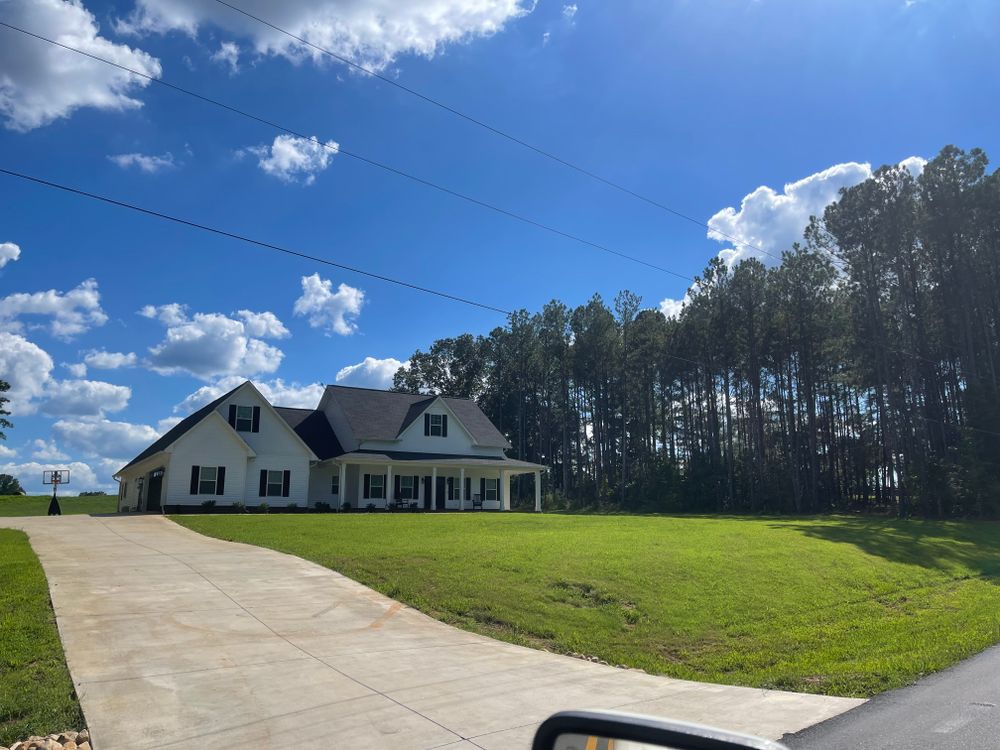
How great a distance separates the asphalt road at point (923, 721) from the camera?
6074 mm

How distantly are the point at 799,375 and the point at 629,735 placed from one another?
54996mm

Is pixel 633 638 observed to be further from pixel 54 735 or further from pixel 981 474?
pixel 981 474

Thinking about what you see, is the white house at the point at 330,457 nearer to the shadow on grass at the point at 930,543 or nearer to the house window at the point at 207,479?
the house window at the point at 207,479

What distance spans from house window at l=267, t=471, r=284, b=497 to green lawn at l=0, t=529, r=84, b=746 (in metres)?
23.2

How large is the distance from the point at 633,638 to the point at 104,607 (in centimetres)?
779

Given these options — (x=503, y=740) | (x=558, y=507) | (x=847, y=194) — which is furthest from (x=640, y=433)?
(x=503, y=740)

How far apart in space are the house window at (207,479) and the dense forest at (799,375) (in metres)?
24.3

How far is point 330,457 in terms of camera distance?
38.1 metres

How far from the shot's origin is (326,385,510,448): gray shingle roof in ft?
130

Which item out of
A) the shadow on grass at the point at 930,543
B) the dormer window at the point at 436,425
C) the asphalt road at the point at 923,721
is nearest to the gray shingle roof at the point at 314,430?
the dormer window at the point at 436,425

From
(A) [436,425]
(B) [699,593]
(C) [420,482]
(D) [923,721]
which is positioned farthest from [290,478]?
(D) [923,721]

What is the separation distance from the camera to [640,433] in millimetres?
65875

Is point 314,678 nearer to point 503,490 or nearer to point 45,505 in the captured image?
point 503,490

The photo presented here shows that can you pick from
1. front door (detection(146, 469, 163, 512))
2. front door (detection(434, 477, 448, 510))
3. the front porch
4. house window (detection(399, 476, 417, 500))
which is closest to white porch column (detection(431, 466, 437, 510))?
the front porch
